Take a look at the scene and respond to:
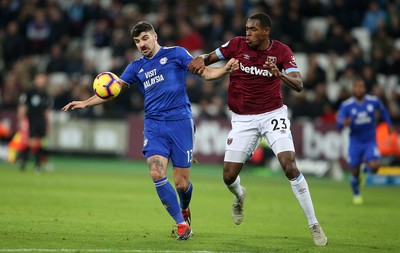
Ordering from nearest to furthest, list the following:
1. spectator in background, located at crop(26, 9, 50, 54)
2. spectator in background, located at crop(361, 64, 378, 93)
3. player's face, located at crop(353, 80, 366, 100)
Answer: player's face, located at crop(353, 80, 366, 100) < spectator in background, located at crop(361, 64, 378, 93) < spectator in background, located at crop(26, 9, 50, 54)

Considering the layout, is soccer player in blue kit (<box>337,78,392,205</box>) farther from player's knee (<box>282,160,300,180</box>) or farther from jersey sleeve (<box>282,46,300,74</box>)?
player's knee (<box>282,160,300,180</box>)

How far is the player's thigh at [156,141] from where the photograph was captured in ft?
34.4

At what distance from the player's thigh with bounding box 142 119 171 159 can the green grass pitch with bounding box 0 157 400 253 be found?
1079mm

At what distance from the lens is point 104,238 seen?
33.5 feet

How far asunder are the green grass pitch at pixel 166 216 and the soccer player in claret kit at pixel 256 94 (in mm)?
1122

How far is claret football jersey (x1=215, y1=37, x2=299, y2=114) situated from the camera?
10828 millimetres

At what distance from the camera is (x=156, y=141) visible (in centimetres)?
1056

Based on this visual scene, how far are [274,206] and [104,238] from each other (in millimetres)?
6141

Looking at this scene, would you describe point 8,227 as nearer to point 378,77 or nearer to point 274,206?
point 274,206

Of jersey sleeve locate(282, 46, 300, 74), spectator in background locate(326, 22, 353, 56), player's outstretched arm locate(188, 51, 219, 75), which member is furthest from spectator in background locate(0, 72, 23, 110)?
jersey sleeve locate(282, 46, 300, 74)

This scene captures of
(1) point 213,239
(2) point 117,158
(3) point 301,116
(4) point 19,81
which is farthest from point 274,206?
(4) point 19,81

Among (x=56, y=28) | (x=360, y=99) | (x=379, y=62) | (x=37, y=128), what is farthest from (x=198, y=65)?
(x=56, y=28)

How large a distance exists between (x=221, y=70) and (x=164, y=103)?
1075 millimetres

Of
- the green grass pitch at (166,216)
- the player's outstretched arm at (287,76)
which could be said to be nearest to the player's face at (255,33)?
the player's outstretched arm at (287,76)
